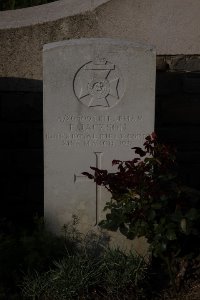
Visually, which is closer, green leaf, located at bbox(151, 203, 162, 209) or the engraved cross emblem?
green leaf, located at bbox(151, 203, 162, 209)

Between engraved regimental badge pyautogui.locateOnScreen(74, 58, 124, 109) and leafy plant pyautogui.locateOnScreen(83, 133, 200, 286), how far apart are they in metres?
0.42

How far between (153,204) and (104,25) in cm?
190

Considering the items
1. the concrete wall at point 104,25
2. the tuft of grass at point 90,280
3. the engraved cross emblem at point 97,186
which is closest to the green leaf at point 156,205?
the tuft of grass at point 90,280

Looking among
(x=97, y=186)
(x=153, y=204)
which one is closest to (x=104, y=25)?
(x=97, y=186)

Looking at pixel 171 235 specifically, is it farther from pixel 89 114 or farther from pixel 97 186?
pixel 89 114

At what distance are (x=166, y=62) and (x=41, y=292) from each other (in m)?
2.39

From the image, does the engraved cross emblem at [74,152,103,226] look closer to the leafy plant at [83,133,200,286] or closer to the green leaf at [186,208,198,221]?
the leafy plant at [83,133,200,286]

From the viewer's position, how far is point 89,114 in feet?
13.0

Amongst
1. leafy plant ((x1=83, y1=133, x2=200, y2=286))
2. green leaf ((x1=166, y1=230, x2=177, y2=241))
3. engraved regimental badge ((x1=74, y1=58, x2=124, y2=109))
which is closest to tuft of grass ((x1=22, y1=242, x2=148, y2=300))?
leafy plant ((x1=83, y1=133, x2=200, y2=286))

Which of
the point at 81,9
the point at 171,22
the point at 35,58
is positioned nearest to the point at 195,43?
the point at 171,22

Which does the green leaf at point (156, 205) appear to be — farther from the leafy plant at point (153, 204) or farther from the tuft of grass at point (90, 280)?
the tuft of grass at point (90, 280)

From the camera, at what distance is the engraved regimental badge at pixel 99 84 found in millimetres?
3902

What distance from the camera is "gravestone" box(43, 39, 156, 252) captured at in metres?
3.88

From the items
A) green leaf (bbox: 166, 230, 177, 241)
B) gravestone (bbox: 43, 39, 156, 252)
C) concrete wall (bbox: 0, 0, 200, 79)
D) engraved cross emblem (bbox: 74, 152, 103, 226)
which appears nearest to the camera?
green leaf (bbox: 166, 230, 177, 241)
